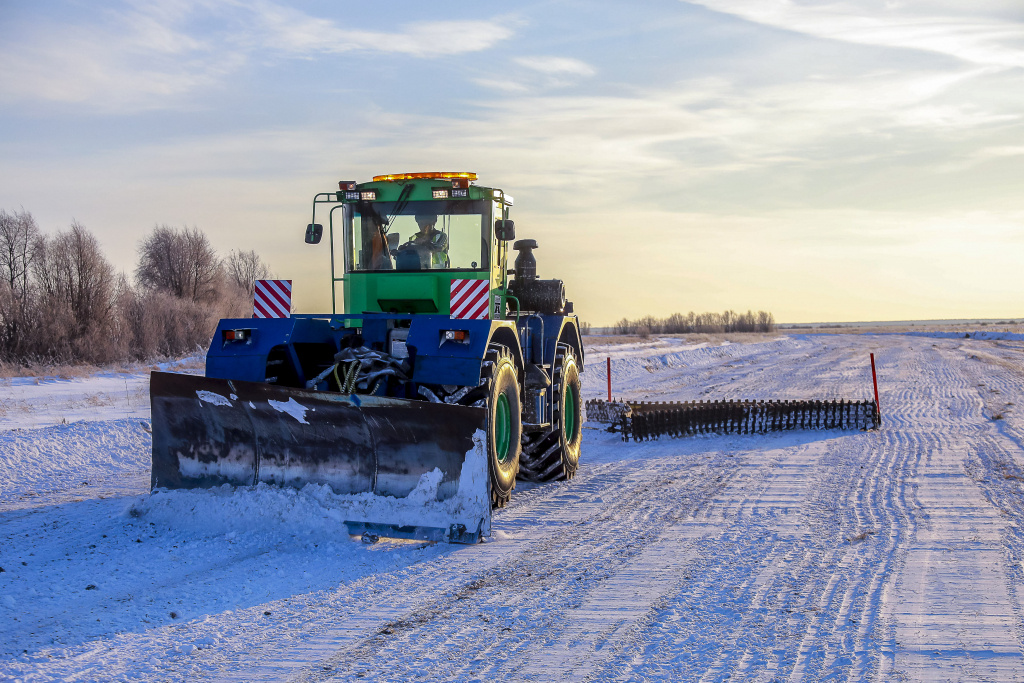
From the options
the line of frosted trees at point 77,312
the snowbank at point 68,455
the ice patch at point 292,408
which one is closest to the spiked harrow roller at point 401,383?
the ice patch at point 292,408

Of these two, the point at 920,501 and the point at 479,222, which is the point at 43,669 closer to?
the point at 479,222

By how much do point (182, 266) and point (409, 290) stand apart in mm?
38924

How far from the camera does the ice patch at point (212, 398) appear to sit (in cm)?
648

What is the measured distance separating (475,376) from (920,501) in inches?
170

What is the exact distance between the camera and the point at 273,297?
772 centimetres

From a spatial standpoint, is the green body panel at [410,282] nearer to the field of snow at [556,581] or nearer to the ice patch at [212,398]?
the ice patch at [212,398]

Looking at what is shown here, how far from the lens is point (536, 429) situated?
28.8ft

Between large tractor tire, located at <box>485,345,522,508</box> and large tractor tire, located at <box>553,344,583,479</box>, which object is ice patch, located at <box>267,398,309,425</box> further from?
large tractor tire, located at <box>553,344,583,479</box>

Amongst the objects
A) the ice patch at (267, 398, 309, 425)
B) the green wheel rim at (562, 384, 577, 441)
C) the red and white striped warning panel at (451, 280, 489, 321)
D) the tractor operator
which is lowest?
the green wheel rim at (562, 384, 577, 441)

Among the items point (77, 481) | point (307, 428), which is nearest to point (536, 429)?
point (307, 428)

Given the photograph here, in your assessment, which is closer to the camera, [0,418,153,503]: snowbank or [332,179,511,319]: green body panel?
[332,179,511,319]: green body panel

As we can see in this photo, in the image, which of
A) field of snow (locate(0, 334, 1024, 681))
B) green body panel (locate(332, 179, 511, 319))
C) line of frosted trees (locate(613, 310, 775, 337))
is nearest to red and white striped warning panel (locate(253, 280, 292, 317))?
green body panel (locate(332, 179, 511, 319))

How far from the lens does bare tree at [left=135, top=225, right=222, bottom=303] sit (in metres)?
42.9

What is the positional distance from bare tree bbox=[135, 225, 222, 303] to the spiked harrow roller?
1463 inches
